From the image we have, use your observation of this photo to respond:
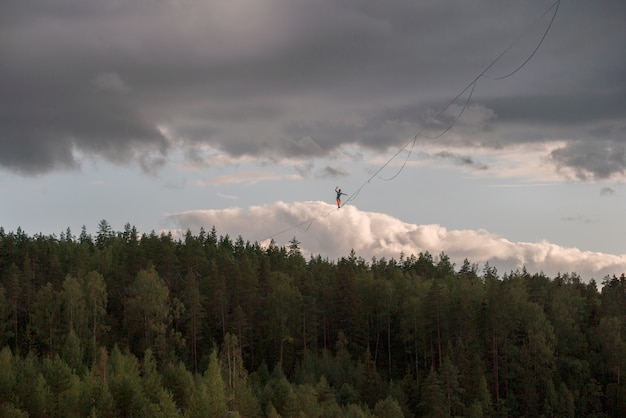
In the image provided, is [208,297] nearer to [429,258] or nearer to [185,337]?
[185,337]

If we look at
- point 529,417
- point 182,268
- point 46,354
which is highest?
point 182,268

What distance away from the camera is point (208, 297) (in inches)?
4875

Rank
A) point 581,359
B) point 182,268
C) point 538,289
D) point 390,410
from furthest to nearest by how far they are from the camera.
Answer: point 182,268 < point 538,289 < point 581,359 < point 390,410

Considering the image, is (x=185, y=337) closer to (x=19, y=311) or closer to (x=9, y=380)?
(x=19, y=311)

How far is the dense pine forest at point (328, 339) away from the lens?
93062 millimetres

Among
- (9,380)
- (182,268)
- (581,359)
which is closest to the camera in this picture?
(9,380)

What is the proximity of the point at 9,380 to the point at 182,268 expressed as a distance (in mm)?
69128

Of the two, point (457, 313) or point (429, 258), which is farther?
point (429, 258)

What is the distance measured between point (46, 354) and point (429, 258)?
106 m

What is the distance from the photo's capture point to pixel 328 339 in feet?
406

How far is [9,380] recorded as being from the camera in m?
76.7

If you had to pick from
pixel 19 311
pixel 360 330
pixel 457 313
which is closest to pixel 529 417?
pixel 457 313

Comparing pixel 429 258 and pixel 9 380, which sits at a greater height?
pixel 429 258

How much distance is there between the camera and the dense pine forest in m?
93.1
